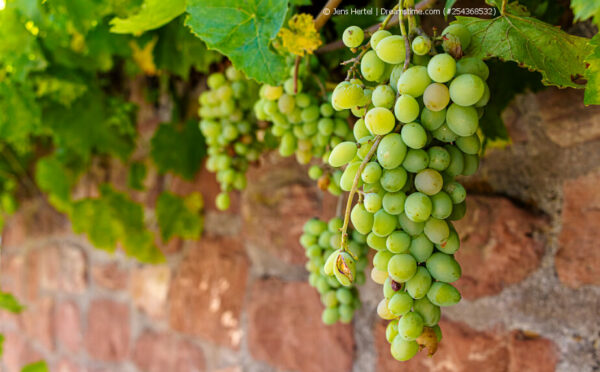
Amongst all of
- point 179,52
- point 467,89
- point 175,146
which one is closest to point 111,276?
point 175,146

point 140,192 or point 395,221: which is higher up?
point 395,221

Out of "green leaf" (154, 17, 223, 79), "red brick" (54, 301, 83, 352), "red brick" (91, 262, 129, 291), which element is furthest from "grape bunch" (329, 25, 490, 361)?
"red brick" (54, 301, 83, 352)

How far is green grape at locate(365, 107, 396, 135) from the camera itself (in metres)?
0.38

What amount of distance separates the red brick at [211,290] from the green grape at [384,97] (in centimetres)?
76

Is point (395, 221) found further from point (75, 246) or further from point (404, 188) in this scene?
point (75, 246)

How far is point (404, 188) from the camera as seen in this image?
1.33 ft

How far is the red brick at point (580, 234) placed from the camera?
612 mm

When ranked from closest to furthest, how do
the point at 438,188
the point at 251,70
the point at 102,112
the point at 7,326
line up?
1. the point at 438,188
2. the point at 251,70
3. the point at 102,112
4. the point at 7,326

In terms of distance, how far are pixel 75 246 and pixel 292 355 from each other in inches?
38.3

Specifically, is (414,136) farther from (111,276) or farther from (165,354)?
(111,276)

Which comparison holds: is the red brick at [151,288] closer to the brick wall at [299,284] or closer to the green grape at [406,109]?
the brick wall at [299,284]

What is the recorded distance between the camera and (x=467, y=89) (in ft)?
1.20

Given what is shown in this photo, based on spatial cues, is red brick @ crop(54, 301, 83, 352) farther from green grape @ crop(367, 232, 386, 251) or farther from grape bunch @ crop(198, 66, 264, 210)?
green grape @ crop(367, 232, 386, 251)

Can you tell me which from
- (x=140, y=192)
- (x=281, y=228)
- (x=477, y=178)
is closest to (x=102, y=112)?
(x=140, y=192)
